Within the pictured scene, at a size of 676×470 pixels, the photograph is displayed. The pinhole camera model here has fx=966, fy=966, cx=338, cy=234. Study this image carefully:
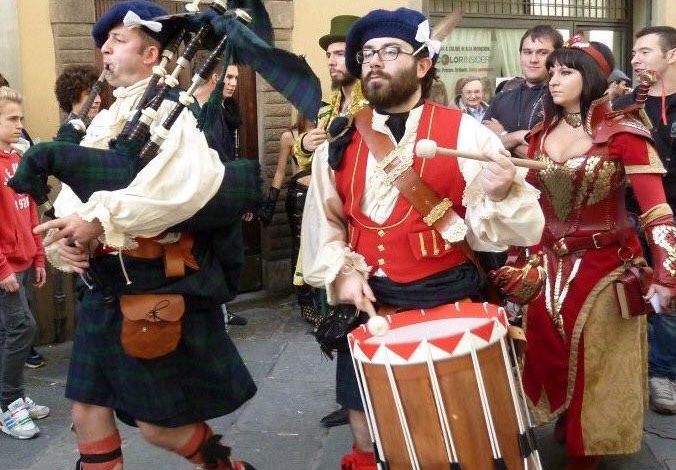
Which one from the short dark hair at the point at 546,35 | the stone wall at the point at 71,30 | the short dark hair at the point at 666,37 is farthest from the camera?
the stone wall at the point at 71,30

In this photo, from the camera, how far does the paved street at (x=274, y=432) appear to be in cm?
443

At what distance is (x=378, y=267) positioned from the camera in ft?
11.1

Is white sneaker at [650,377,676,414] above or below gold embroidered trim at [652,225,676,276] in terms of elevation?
below

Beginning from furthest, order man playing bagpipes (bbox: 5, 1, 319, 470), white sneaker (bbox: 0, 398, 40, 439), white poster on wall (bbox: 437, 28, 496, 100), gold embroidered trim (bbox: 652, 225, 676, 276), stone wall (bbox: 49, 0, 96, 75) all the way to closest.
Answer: white poster on wall (bbox: 437, 28, 496, 100) < stone wall (bbox: 49, 0, 96, 75) < white sneaker (bbox: 0, 398, 40, 439) < gold embroidered trim (bbox: 652, 225, 676, 276) < man playing bagpipes (bbox: 5, 1, 319, 470)

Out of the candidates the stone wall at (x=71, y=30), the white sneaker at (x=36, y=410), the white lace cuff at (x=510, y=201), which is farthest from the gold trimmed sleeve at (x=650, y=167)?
the stone wall at (x=71, y=30)

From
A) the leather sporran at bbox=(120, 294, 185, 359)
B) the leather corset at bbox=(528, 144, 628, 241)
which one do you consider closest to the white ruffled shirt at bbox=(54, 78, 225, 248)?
the leather sporran at bbox=(120, 294, 185, 359)

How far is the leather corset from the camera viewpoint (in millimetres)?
3922

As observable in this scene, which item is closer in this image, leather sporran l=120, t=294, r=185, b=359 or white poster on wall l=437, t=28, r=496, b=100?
leather sporran l=120, t=294, r=185, b=359

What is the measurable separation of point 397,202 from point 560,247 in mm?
1037

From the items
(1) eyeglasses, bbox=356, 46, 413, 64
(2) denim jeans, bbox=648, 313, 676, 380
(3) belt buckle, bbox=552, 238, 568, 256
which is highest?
(1) eyeglasses, bbox=356, 46, 413, 64

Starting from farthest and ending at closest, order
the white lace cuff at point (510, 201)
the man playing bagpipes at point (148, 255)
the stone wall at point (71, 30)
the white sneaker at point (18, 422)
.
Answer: the stone wall at point (71, 30) → the white sneaker at point (18, 422) → the man playing bagpipes at point (148, 255) → the white lace cuff at point (510, 201)

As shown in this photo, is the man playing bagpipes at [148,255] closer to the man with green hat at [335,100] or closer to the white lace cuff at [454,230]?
the white lace cuff at [454,230]

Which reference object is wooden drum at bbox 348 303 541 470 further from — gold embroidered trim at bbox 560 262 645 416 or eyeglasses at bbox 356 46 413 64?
gold embroidered trim at bbox 560 262 645 416

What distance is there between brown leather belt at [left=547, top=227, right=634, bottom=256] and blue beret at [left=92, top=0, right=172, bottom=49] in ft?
5.93
